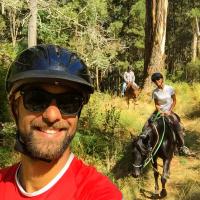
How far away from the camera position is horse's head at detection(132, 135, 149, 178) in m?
8.84

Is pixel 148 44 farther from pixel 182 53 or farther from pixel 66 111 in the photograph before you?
pixel 182 53

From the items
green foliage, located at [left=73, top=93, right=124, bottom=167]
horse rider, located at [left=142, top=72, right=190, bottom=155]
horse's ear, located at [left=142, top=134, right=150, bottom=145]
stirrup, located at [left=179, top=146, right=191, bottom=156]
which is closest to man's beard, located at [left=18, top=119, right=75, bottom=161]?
horse's ear, located at [left=142, top=134, right=150, bottom=145]

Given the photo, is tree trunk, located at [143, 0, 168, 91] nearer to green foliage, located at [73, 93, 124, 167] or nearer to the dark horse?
green foliage, located at [73, 93, 124, 167]

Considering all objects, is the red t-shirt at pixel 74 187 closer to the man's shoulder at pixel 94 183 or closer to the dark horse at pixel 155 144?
the man's shoulder at pixel 94 183

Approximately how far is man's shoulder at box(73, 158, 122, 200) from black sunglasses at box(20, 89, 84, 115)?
0.75 feet

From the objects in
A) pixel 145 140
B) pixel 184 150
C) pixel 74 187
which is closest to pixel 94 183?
pixel 74 187

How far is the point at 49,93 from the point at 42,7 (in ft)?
35.3

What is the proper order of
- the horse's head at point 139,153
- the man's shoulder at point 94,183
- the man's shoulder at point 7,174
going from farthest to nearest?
the horse's head at point 139,153
the man's shoulder at point 7,174
the man's shoulder at point 94,183

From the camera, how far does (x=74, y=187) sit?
6.19 feet

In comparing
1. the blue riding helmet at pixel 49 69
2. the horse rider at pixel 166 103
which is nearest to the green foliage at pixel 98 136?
the horse rider at pixel 166 103

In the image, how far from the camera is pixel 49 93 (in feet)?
6.44

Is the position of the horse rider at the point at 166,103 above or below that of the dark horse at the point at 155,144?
above

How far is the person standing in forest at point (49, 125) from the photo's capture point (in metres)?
1.91

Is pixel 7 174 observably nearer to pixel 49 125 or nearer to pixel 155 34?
pixel 49 125
